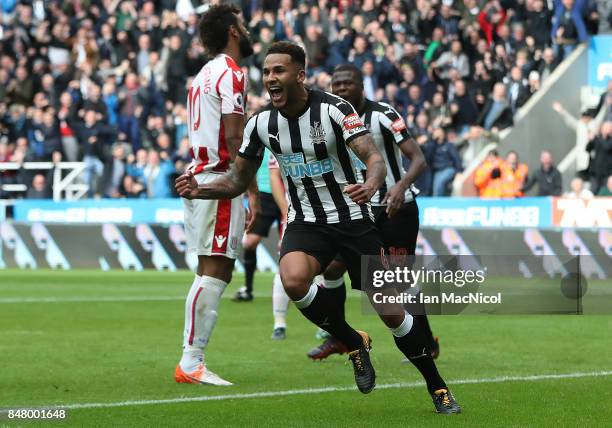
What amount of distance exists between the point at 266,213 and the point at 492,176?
7.64m

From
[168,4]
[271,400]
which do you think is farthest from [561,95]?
[271,400]

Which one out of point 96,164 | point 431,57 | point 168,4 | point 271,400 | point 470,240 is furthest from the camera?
point 168,4

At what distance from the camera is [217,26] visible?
9141mm

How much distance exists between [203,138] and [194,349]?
1.46 m

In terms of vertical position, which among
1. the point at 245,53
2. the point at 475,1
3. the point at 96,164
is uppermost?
the point at 245,53

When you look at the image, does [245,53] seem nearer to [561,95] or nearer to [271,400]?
Result: [271,400]

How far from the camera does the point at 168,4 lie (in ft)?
108

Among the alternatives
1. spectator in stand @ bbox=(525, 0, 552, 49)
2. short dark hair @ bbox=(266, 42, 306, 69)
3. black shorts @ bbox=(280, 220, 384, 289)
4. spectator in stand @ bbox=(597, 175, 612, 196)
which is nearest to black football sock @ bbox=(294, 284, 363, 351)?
black shorts @ bbox=(280, 220, 384, 289)

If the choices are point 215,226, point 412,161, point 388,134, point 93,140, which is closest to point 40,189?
point 93,140

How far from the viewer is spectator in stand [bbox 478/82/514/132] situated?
24125mm

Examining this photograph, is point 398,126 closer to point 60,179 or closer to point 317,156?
point 317,156

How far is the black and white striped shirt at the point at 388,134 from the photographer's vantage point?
378 inches

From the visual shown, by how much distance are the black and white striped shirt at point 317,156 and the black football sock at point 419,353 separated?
2.61ft

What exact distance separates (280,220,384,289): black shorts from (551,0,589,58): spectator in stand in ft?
56.0
